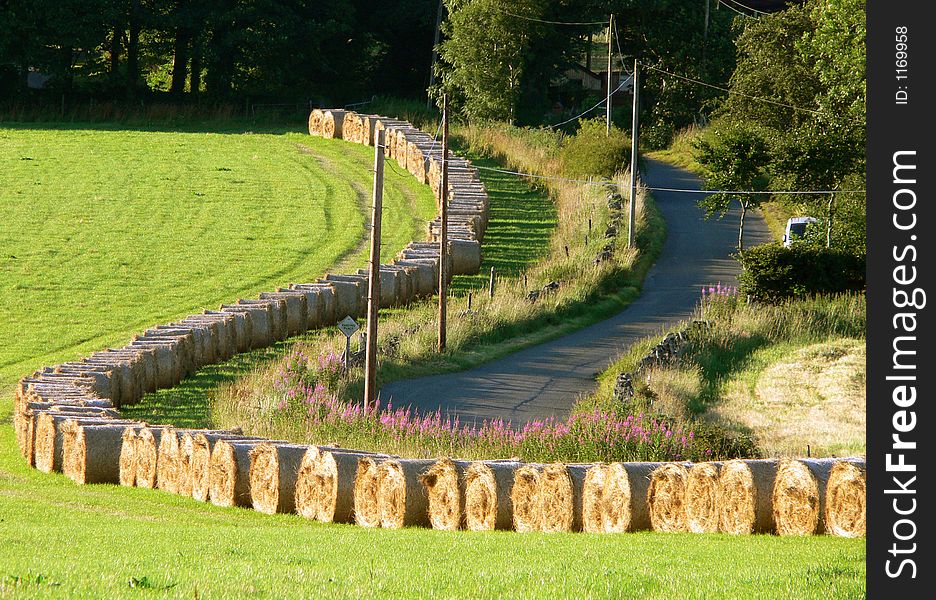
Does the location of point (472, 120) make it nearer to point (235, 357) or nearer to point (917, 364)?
point (235, 357)

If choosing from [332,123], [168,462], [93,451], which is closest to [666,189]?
[332,123]

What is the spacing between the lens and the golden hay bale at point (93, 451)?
21938 millimetres

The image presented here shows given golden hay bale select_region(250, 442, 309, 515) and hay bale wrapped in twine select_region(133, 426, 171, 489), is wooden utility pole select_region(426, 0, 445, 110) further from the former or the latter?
golden hay bale select_region(250, 442, 309, 515)

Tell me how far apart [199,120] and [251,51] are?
4508 mm

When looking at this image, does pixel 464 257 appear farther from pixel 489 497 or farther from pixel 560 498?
pixel 560 498

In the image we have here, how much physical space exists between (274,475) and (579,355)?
16.2 metres

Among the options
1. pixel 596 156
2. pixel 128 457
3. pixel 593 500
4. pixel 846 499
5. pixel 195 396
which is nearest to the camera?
pixel 846 499

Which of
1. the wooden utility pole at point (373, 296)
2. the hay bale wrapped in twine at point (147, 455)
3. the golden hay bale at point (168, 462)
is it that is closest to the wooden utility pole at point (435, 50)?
the wooden utility pole at point (373, 296)

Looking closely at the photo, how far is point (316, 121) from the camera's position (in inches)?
2697

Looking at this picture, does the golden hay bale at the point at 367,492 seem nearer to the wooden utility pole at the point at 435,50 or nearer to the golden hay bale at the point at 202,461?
the golden hay bale at the point at 202,461

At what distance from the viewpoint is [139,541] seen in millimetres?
14445

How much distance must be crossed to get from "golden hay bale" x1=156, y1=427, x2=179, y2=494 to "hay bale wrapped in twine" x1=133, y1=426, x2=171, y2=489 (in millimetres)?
87

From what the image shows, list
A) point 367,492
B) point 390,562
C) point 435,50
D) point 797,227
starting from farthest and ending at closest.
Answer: point 435,50 → point 797,227 → point 367,492 → point 390,562

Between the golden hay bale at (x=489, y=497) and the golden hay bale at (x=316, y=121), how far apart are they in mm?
51818
